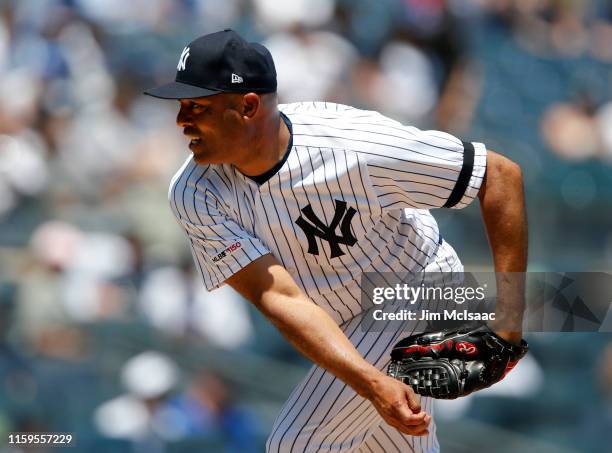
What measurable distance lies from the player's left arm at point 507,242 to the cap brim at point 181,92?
841mm

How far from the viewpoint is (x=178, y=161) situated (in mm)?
6270

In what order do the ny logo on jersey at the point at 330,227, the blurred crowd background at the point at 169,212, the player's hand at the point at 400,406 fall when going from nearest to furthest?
the player's hand at the point at 400,406 → the ny logo on jersey at the point at 330,227 → the blurred crowd background at the point at 169,212

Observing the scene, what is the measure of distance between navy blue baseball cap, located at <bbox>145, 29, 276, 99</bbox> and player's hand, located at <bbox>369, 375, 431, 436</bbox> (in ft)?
2.96

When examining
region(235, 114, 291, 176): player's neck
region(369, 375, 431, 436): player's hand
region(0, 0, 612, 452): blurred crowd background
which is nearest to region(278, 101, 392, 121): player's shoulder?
region(235, 114, 291, 176): player's neck

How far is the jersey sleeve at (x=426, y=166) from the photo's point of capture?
10.2ft

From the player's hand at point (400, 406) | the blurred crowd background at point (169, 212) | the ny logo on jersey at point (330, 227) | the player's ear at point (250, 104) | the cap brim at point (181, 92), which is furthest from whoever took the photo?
the blurred crowd background at point (169, 212)

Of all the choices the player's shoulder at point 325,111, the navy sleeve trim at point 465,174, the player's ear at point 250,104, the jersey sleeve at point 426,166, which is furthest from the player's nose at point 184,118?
the navy sleeve trim at point 465,174

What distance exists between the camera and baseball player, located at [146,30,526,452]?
300 centimetres

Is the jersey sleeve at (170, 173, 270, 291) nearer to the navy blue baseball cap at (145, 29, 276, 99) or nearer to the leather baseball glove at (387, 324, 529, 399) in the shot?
the navy blue baseball cap at (145, 29, 276, 99)

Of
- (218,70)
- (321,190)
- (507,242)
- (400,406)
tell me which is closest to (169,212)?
(321,190)

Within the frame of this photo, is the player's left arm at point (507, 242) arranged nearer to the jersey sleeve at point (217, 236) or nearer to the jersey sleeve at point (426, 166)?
the jersey sleeve at point (426, 166)

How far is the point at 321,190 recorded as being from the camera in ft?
10.3

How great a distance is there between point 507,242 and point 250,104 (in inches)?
32.5

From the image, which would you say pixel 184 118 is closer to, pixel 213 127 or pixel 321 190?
pixel 213 127
